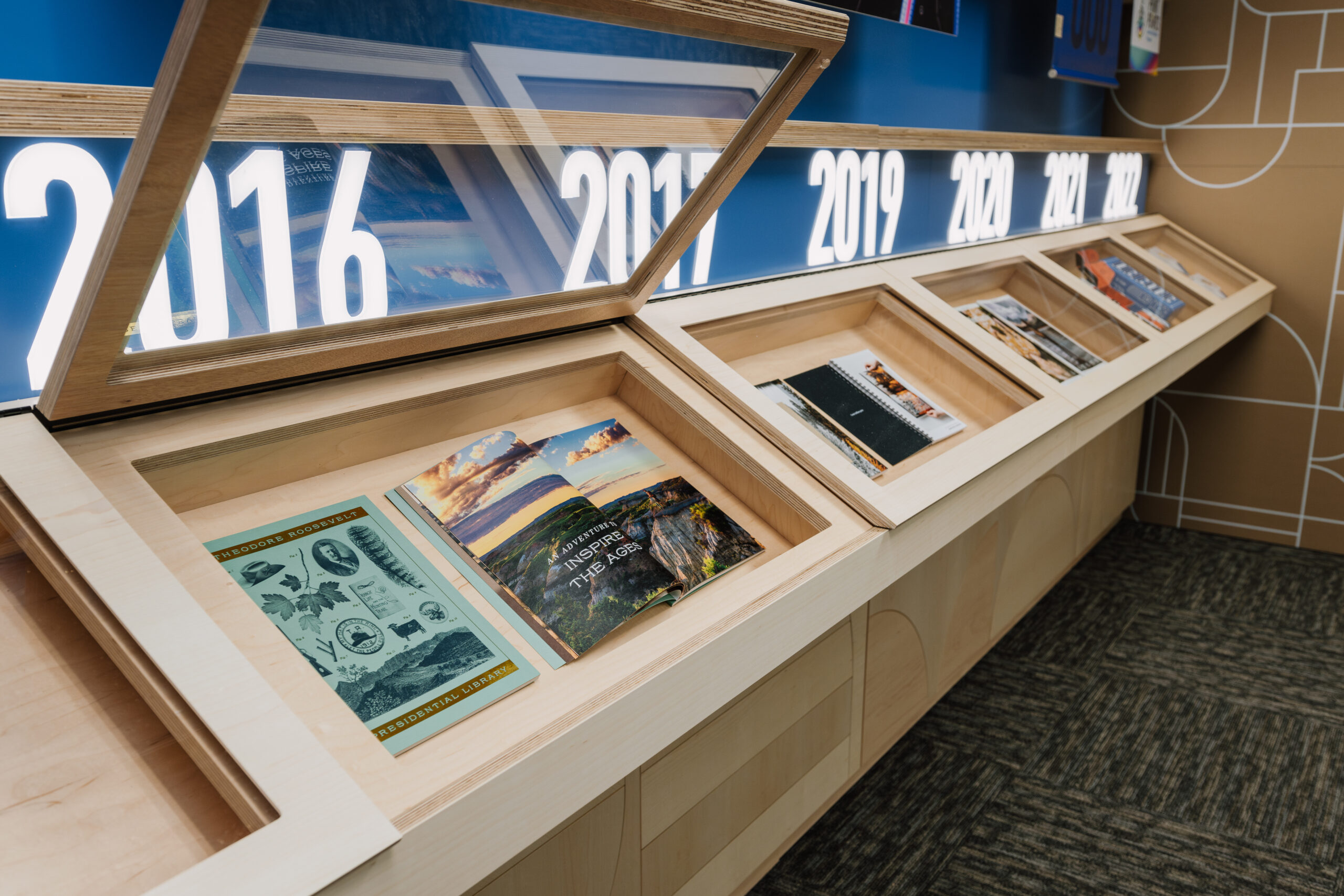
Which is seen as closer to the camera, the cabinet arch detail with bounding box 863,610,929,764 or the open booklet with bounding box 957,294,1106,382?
the cabinet arch detail with bounding box 863,610,929,764

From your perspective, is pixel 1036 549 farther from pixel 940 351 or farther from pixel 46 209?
pixel 46 209

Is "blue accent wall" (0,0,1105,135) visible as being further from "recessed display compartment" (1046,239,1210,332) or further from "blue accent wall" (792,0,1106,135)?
"recessed display compartment" (1046,239,1210,332)

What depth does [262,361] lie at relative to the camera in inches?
40.1

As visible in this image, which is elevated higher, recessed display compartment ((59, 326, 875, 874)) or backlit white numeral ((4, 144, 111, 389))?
backlit white numeral ((4, 144, 111, 389))

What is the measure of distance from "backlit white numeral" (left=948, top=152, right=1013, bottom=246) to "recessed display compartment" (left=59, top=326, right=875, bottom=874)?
1785 millimetres

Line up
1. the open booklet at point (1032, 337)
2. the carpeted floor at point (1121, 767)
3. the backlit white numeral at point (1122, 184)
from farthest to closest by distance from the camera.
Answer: the backlit white numeral at point (1122, 184), the open booklet at point (1032, 337), the carpeted floor at point (1121, 767)

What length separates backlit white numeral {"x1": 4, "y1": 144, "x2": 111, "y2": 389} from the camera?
1.02 meters

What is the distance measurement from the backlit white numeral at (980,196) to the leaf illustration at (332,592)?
8.00 ft

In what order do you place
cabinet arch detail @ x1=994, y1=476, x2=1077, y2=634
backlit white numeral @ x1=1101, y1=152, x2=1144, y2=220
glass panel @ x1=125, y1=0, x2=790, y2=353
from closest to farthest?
glass panel @ x1=125, y1=0, x2=790, y2=353 → cabinet arch detail @ x1=994, y1=476, x2=1077, y2=634 → backlit white numeral @ x1=1101, y1=152, x2=1144, y2=220

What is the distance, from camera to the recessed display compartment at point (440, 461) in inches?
32.8

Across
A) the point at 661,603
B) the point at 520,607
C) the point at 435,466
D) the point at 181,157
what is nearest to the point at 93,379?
the point at 181,157

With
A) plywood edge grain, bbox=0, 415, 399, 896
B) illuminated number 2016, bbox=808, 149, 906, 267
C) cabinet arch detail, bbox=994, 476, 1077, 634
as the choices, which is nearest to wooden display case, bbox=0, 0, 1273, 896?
plywood edge grain, bbox=0, 415, 399, 896

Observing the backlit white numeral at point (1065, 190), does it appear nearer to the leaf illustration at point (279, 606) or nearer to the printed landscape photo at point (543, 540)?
the printed landscape photo at point (543, 540)

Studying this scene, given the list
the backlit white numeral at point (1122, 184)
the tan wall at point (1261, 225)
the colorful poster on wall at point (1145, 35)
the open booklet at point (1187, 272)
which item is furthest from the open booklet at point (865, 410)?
the tan wall at point (1261, 225)
